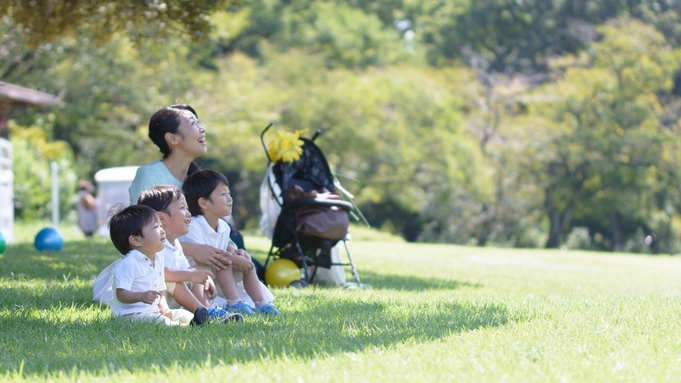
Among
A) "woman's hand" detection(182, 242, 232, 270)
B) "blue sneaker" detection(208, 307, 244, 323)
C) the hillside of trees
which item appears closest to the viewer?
"blue sneaker" detection(208, 307, 244, 323)

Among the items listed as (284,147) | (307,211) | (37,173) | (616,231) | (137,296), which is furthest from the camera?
(616,231)

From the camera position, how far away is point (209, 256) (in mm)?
5090

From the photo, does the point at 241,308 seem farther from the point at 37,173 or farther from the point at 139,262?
the point at 37,173

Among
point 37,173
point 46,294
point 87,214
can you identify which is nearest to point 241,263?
point 46,294

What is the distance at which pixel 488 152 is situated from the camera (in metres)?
26.3

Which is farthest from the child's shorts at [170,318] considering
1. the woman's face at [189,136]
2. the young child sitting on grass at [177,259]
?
the woman's face at [189,136]

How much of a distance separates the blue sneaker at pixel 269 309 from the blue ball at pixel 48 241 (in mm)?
5731

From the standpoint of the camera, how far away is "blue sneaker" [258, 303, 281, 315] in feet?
15.9

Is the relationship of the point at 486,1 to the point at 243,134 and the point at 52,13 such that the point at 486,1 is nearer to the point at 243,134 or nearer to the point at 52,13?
the point at 243,134

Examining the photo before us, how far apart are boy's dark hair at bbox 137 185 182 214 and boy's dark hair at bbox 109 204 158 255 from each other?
1.03ft

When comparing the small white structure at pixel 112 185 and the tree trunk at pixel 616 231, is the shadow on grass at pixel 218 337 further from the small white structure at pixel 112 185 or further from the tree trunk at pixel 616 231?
the tree trunk at pixel 616 231

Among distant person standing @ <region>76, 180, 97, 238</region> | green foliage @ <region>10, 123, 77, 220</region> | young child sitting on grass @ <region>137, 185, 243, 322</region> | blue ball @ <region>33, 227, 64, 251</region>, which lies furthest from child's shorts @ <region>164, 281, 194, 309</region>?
green foliage @ <region>10, 123, 77, 220</region>

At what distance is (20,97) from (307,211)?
7.61 m

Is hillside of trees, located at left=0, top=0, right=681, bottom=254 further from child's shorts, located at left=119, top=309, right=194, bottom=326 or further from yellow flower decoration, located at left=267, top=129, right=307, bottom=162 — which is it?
child's shorts, located at left=119, top=309, right=194, bottom=326
